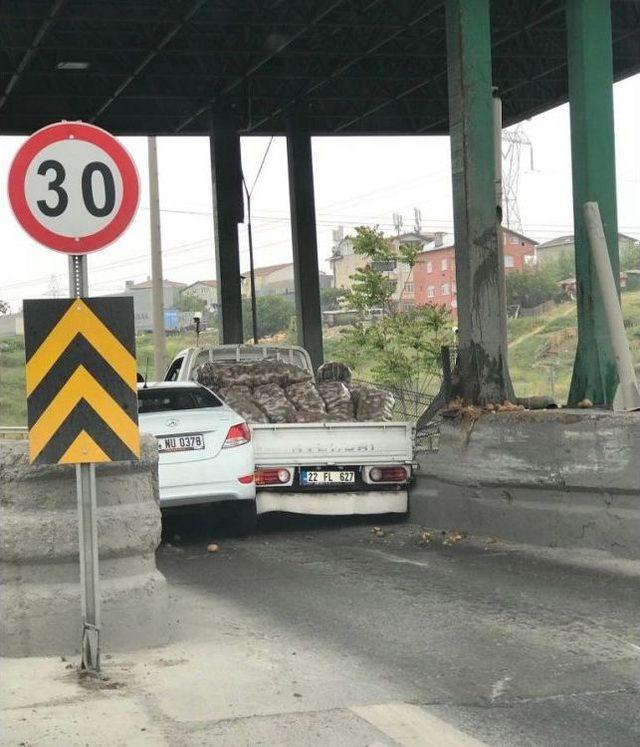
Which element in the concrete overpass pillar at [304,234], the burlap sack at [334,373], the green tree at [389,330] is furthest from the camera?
the green tree at [389,330]

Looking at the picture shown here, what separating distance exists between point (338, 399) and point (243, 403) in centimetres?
117

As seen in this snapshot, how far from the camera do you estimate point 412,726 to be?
5070 mm

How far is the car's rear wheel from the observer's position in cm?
1161

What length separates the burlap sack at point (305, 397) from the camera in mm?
13633

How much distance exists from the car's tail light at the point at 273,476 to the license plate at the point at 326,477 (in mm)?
177

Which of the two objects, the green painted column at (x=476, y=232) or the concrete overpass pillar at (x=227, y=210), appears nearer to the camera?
the green painted column at (x=476, y=232)

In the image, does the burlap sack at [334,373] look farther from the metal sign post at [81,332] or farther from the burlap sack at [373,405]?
the metal sign post at [81,332]

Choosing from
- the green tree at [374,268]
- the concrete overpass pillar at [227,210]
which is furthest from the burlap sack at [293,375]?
the green tree at [374,268]

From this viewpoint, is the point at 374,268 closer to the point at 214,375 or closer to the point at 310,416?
the point at 214,375

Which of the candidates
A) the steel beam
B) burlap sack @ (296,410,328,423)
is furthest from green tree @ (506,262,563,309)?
burlap sack @ (296,410,328,423)

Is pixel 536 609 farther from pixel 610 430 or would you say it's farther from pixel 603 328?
pixel 603 328

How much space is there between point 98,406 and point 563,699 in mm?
2732

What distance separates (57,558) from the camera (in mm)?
6172

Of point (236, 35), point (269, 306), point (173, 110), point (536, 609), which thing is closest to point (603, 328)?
point (536, 609)
